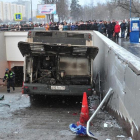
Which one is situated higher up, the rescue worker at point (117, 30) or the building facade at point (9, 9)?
the building facade at point (9, 9)

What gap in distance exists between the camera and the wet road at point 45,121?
19.4 ft

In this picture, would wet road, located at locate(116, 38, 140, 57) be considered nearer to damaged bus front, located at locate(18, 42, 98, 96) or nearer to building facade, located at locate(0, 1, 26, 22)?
damaged bus front, located at locate(18, 42, 98, 96)

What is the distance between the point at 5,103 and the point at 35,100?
1244 mm

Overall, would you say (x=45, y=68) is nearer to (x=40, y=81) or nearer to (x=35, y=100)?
(x=40, y=81)

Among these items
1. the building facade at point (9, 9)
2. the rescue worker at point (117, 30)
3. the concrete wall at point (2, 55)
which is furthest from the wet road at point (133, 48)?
the building facade at point (9, 9)

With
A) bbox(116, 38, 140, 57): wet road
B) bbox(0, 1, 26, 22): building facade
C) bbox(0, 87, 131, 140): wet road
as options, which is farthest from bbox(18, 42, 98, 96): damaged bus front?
bbox(0, 1, 26, 22): building facade

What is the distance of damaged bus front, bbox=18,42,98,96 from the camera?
9.60m

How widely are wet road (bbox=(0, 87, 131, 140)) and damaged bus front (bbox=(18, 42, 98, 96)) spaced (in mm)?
712

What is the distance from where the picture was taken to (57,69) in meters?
10.3

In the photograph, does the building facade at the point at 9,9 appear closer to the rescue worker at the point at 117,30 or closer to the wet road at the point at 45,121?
the rescue worker at the point at 117,30

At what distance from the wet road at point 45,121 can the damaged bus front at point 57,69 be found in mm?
712

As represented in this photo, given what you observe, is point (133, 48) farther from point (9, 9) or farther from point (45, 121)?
point (9, 9)

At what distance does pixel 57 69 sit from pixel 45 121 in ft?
10.5

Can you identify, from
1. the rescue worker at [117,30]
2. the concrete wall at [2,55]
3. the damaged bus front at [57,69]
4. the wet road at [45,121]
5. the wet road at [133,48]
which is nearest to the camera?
the wet road at [45,121]
